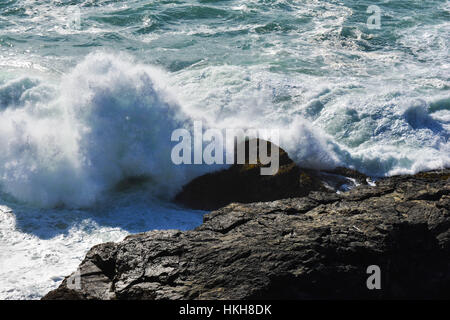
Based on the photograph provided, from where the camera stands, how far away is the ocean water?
7.50 m

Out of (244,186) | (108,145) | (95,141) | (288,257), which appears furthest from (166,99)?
(288,257)

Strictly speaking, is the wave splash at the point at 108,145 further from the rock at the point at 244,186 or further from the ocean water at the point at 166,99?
the rock at the point at 244,186

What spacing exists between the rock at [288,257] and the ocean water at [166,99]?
1276mm

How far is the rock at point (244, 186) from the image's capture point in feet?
25.2

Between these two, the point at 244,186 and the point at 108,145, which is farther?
the point at 108,145

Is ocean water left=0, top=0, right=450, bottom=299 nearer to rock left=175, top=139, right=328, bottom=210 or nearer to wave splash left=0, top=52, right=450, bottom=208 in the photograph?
wave splash left=0, top=52, right=450, bottom=208

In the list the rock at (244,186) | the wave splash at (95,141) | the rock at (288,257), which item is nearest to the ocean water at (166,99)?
the wave splash at (95,141)

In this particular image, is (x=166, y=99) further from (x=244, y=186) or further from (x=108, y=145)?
(x=244, y=186)

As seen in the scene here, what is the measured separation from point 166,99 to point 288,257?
15.3 ft

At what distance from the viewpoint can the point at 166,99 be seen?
8.79m

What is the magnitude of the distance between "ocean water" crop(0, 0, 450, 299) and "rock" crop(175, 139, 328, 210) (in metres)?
0.25
